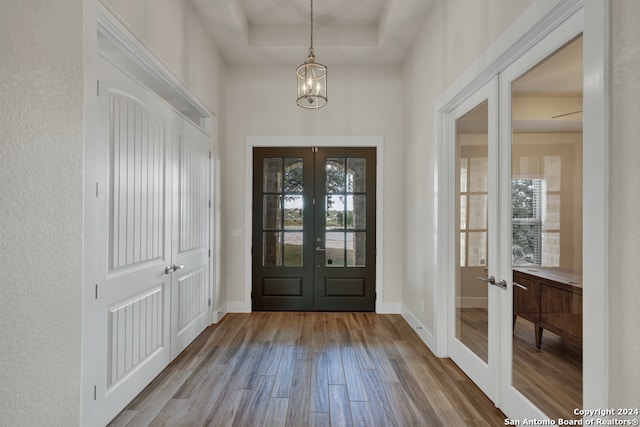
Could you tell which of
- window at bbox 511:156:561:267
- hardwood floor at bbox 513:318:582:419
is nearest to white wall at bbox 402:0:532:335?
window at bbox 511:156:561:267

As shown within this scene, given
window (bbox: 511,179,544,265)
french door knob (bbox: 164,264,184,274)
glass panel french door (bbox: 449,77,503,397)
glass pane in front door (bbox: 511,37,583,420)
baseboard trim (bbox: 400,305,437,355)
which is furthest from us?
baseboard trim (bbox: 400,305,437,355)

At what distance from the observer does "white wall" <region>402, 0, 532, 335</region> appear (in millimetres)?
2340

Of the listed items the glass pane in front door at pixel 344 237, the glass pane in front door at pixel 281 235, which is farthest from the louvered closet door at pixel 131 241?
the glass pane in front door at pixel 344 237

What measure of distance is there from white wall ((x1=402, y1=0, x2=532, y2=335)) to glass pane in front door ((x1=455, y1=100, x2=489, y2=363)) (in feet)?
1.12

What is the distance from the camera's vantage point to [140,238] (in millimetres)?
2414

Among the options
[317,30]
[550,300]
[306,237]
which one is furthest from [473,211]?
[317,30]

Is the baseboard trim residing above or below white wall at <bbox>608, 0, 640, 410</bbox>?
below

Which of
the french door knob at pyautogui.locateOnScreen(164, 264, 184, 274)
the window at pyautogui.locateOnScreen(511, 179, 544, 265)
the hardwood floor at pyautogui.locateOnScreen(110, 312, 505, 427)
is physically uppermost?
the window at pyautogui.locateOnScreen(511, 179, 544, 265)

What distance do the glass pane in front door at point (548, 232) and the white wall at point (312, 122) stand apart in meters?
2.37

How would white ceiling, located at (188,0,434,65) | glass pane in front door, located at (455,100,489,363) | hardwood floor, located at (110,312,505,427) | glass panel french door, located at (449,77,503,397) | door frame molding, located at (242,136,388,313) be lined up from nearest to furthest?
1. hardwood floor, located at (110,312,505,427)
2. glass panel french door, located at (449,77,503,397)
3. glass pane in front door, located at (455,100,489,363)
4. white ceiling, located at (188,0,434,65)
5. door frame molding, located at (242,136,388,313)

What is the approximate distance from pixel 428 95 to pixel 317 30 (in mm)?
1623

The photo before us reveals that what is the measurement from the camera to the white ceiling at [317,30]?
3.52m

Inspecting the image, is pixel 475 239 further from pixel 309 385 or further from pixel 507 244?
pixel 309 385

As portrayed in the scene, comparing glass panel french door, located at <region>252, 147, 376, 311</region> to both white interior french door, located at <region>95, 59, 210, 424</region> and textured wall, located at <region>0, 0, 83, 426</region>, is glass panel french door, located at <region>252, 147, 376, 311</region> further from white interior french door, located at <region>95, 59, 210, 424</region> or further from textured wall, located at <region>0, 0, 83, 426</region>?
textured wall, located at <region>0, 0, 83, 426</region>
